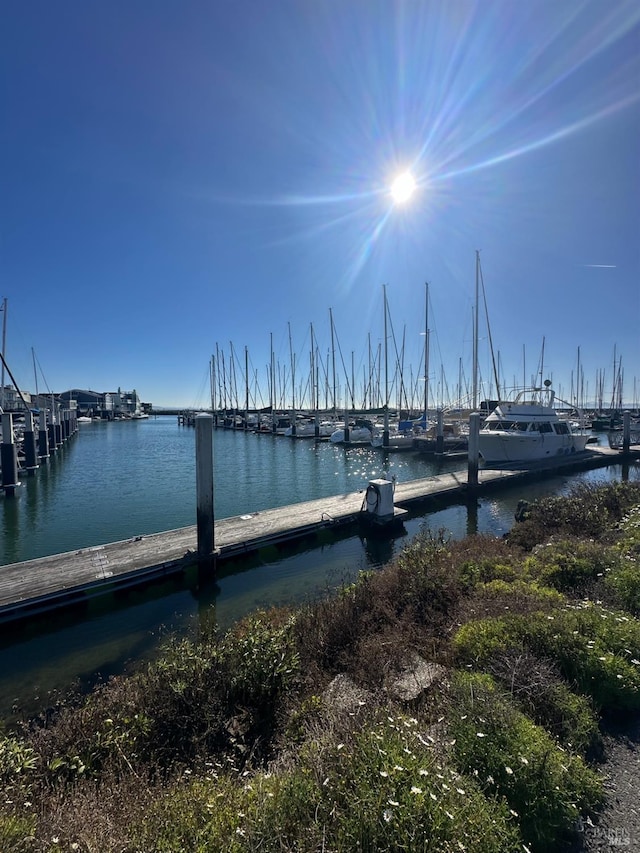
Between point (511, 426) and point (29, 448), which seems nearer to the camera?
point (29, 448)

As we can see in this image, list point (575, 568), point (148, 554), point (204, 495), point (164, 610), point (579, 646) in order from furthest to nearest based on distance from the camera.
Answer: point (148, 554)
point (204, 495)
point (164, 610)
point (575, 568)
point (579, 646)

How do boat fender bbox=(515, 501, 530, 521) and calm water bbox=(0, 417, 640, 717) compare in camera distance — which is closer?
calm water bbox=(0, 417, 640, 717)

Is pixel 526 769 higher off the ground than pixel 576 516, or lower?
higher

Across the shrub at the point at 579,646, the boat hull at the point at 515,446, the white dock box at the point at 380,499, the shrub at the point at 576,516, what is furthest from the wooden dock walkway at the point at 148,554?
the boat hull at the point at 515,446

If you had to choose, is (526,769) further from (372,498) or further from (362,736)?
(372,498)

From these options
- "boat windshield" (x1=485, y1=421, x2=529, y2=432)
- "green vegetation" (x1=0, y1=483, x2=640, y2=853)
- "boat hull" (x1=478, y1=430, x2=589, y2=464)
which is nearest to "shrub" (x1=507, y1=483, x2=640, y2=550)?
"green vegetation" (x1=0, y1=483, x2=640, y2=853)

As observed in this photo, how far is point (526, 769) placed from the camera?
102 inches

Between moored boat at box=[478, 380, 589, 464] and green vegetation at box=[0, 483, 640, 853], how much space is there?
22298 mm

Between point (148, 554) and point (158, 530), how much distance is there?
4.80 metres

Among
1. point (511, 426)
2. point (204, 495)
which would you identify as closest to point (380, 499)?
point (204, 495)

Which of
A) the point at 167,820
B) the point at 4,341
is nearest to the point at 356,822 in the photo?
the point at 167,820

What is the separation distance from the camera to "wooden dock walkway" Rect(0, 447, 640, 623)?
8.73 m

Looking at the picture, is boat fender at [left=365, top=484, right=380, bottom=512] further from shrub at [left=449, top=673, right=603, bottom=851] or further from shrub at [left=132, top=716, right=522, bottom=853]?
shrub at [left=132, top=716, right=522, bottom=853]

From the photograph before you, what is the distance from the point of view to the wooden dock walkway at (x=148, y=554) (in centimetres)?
873
